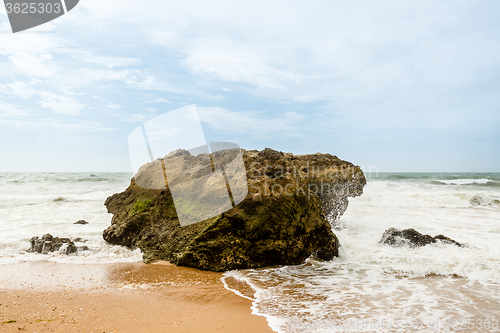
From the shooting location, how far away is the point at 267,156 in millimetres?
5453

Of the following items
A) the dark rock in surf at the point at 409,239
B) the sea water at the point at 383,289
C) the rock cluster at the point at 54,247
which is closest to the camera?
the sea water at the point at 383,289

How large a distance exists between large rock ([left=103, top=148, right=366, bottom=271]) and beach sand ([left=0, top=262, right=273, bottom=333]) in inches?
15.0

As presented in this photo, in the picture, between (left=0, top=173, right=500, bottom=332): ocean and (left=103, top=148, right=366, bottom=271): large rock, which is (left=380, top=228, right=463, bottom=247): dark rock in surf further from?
(left=103, top=148, right=366, bottom=271): large rock

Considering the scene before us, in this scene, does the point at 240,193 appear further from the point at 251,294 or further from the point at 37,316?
the point at 37,316

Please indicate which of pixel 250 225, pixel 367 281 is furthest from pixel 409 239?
pixel 250 225

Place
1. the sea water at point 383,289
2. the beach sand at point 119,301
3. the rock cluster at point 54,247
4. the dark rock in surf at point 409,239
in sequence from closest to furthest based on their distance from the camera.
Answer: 1. the beach sand at point 119,301
2. the sea water at point 383,289
3. the rock cluster at point 54,247
4. the dark rock in surf at point 409,239

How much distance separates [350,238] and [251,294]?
12.5ft

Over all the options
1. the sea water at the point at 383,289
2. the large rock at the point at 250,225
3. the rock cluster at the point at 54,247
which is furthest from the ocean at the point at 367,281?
A: the large rock at the point at 250,225

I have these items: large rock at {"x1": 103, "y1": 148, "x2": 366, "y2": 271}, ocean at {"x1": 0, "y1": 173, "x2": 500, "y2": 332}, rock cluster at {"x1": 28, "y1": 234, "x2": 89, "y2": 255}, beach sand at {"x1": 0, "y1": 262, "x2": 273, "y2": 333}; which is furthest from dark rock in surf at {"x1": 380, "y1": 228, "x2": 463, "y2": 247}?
rock cluster at {"x1": 28, "y1": 234, "x2": 89, "y2": 255}

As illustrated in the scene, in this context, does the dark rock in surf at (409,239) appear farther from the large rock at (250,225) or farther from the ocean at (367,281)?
the large rock at (250,225)

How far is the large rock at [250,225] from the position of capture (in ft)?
15.1

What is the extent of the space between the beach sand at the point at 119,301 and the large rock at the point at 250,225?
0.38m

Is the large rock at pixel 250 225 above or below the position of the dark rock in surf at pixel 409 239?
above

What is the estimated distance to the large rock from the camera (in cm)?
459
